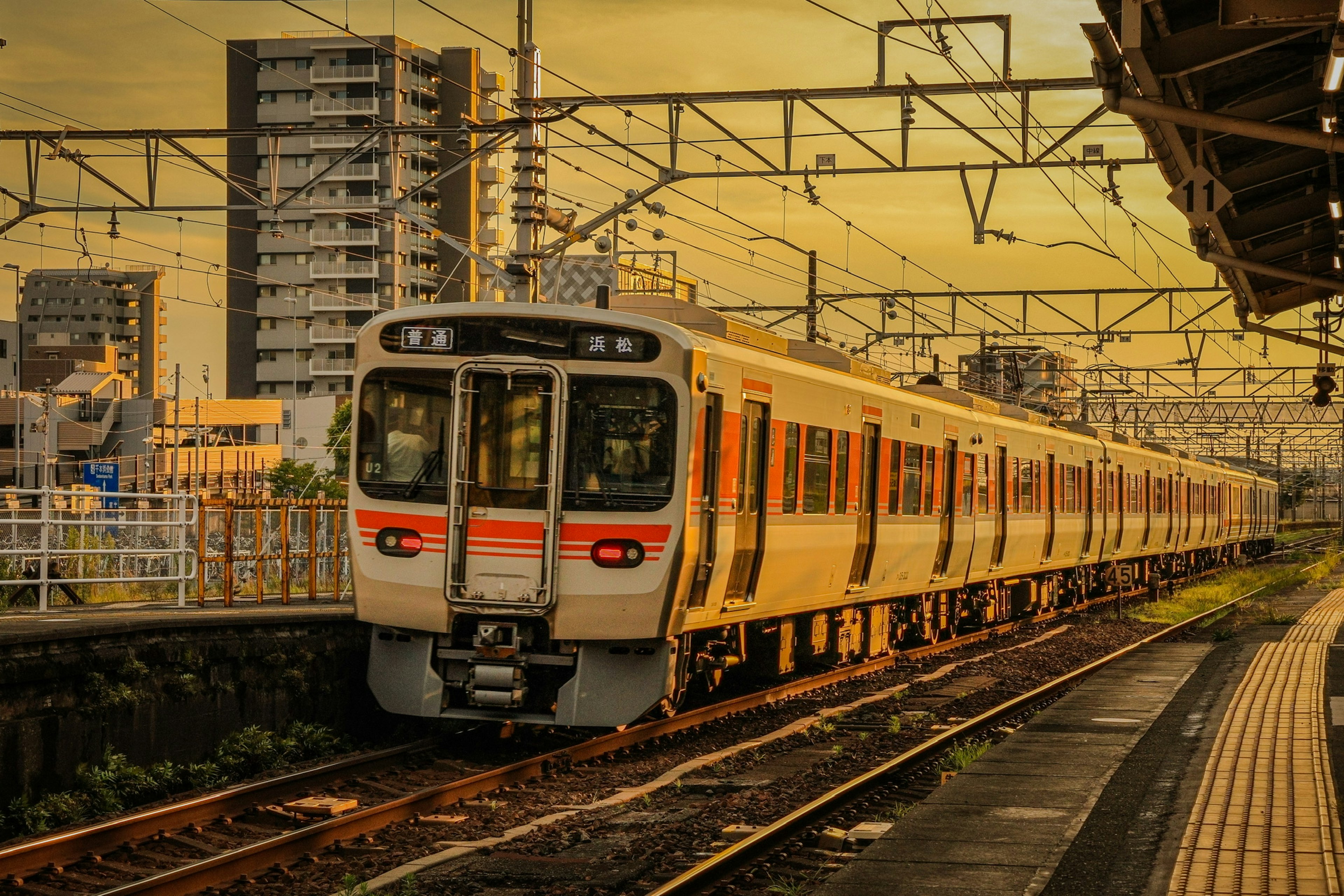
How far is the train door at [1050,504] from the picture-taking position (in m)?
23.5

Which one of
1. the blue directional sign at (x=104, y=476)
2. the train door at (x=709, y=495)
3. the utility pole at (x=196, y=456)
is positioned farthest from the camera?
the blue directional sign at (x=104, y=476)

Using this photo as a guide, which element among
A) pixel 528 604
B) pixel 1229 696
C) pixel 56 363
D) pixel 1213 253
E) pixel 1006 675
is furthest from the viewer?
pixel 56 363

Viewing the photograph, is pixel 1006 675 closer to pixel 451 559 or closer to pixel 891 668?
pixel 891 668

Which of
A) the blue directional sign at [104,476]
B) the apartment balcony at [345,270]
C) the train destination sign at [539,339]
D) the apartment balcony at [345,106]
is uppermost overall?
the apartment balcony at [345,106]

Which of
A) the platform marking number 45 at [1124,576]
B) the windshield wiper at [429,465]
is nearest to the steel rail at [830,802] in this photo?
the windshield wiper at [429,465]

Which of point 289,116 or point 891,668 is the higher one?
point 289,116

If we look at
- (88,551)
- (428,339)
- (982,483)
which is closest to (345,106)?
(982,483)

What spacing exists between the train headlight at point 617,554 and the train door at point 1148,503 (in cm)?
2269

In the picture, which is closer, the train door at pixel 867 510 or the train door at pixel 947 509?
the train door at pixel 867 510

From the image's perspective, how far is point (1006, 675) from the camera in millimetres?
16375

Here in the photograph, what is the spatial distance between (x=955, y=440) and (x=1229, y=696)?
5868 millimetres

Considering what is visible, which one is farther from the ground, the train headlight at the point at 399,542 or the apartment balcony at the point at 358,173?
the apartment balcony at the point at 358,173

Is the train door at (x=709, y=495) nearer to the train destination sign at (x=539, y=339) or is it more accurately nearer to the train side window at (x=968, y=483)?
the train destination sign at (x=539, y=339)

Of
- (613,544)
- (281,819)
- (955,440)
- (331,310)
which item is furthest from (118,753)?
(331,310)
